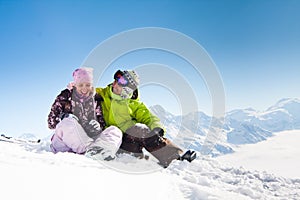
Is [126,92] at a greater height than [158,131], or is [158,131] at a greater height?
[126,92]

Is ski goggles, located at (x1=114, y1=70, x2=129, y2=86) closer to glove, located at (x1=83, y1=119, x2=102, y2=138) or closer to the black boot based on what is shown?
glove, located at (x1=83, y1=119, x2=102, y2=138)

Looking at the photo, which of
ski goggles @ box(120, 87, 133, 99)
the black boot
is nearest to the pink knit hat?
ski goggles @ box(120, 87, 133, 99)

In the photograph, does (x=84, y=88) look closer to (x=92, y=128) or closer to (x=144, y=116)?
(x=92, y=128)

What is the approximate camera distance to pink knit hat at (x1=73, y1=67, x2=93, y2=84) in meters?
4.72

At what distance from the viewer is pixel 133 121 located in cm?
503

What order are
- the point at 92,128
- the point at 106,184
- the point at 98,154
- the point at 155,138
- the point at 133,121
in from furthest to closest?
the point at 133,121
the point at 155,138
the point at 92,128
the point at 98,154
the point at 106,184

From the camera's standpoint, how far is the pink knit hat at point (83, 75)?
4723mm

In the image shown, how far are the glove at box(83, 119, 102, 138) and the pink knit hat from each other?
0.75 meters

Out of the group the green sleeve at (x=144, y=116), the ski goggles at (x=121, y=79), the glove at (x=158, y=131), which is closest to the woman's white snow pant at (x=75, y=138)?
the glove at (x=158, y=131)

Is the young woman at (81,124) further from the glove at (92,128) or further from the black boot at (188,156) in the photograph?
the black boot at (188,156)

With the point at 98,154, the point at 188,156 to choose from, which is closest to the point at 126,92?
the point at 98,154

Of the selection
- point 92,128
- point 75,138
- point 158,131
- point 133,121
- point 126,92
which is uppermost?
point 126,92

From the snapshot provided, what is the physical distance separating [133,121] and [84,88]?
1.06 metres

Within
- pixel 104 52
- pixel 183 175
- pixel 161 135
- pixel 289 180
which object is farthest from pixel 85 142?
pixel 289 180
